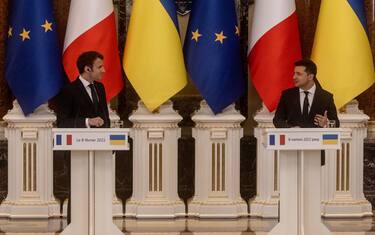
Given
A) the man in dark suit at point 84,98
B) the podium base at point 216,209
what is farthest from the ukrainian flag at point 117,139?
the podium base at point 216,209

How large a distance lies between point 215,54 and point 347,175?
80.5 inches

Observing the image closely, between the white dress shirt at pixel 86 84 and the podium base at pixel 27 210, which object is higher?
the white dress shirt at pixel 86 84

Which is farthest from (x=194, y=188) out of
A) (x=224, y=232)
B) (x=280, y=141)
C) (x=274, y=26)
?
(x=280, y=141)

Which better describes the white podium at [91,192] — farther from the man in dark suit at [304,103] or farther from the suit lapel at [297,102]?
the suit lapel at [297,102]

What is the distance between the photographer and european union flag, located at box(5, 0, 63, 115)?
30.0 feet

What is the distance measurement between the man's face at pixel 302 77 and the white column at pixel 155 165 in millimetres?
2330

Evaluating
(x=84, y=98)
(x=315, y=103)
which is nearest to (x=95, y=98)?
(x=84, y=98)

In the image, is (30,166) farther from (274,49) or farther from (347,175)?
(347,175)

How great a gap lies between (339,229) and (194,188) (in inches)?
75.2

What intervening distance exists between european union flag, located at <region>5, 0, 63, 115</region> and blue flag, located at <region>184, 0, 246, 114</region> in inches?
59.1

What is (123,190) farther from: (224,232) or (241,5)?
(241,5)

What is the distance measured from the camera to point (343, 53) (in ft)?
30.0

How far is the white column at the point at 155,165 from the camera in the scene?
9.46 metres

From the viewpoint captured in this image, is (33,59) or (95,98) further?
(33,59)
